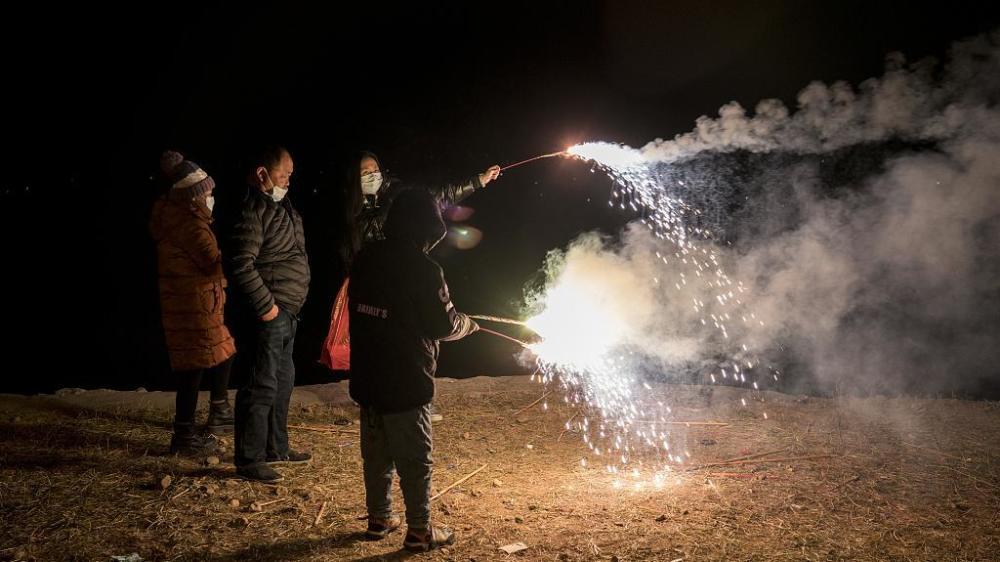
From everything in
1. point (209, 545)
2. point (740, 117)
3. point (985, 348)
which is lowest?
point (209, 545)

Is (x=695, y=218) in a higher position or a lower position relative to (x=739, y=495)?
higher

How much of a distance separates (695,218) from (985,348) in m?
5.25

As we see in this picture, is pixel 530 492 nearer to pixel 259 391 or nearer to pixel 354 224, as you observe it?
pixel 259 391

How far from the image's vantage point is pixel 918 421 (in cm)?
602

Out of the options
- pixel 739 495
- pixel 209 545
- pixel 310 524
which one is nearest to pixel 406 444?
pixel 310 524

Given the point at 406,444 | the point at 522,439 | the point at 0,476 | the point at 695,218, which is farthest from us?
the point at 695,218

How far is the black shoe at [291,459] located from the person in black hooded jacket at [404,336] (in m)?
1.59

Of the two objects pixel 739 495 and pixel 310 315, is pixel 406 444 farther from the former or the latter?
pixel 310 315

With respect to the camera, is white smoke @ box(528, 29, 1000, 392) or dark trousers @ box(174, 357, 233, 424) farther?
white smoke @ box(528, 29, 1000, 392)

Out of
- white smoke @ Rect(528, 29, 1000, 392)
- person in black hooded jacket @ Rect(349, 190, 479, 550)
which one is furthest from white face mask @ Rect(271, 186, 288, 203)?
white smoke @ Rect(528, 29, 1000, 392)

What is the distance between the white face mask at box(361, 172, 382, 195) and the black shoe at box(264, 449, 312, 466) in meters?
2.01

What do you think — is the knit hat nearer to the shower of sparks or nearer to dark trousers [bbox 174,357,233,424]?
dark trousers [bbox 174,357,233,424]

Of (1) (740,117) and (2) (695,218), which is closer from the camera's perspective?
(1) (740,117)

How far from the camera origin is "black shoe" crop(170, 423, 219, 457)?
469cm
